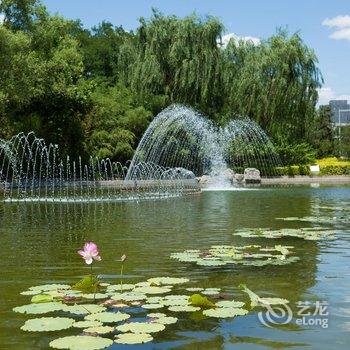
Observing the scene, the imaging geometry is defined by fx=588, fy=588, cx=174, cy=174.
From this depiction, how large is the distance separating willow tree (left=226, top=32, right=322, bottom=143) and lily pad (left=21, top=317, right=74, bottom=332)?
32.1 meters

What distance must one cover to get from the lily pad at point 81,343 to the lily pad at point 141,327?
253 mm

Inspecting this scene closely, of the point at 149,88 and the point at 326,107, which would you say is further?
the point at 326,107

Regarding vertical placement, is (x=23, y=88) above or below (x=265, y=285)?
above

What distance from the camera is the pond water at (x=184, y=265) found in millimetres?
3932

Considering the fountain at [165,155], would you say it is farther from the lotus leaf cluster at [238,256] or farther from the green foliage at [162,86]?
the lotus leaf cluster at [238,256]

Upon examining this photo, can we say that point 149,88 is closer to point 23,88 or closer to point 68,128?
point 68,128

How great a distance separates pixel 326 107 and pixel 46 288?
7072 centimetres

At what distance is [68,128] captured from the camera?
33.4 meters

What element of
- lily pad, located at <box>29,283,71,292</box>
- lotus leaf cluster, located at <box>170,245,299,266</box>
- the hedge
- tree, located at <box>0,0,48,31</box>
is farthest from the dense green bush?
lily pad, located at <box>29,283,71,292</box>

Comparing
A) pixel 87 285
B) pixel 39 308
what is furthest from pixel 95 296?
pixel 39 308

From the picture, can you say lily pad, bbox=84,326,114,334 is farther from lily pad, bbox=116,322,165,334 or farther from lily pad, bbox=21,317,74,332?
lily pad, bbox=21,317,74,332

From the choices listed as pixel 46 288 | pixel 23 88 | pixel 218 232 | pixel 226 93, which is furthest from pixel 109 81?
pixel 46 288

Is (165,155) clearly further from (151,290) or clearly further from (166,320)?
(166,320)

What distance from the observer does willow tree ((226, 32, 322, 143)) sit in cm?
3519
